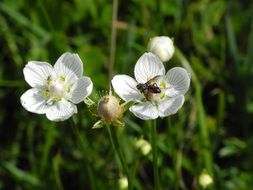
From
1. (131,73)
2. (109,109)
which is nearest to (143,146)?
(109,109)

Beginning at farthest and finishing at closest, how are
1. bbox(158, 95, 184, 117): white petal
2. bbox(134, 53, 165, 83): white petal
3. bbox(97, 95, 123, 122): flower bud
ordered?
bbox(134, 53, 165, 83): white petal < bbox(158, 95, 184, 117): white petal < bbox(97, 95, 123, 122): flower bud

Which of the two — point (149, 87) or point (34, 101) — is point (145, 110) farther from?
point (34, 101)

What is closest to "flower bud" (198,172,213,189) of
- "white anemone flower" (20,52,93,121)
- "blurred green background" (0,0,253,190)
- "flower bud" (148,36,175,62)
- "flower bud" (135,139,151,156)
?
"flower bud" (135,139,151,156)

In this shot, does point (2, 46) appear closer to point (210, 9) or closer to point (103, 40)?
point (103, 40)

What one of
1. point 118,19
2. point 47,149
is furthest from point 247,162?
point 118,19

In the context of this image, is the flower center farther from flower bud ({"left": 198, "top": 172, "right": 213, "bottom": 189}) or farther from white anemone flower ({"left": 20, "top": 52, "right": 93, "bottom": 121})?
flower bud ({"left": 198, "top": 172, "right": 213, "bottom": 189})

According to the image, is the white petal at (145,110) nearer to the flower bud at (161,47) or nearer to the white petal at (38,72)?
the flower bud at (161,47)

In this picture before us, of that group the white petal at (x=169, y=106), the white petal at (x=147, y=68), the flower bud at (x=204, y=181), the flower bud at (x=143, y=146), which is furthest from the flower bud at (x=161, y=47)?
the flower bud at (x=204, y=181)
